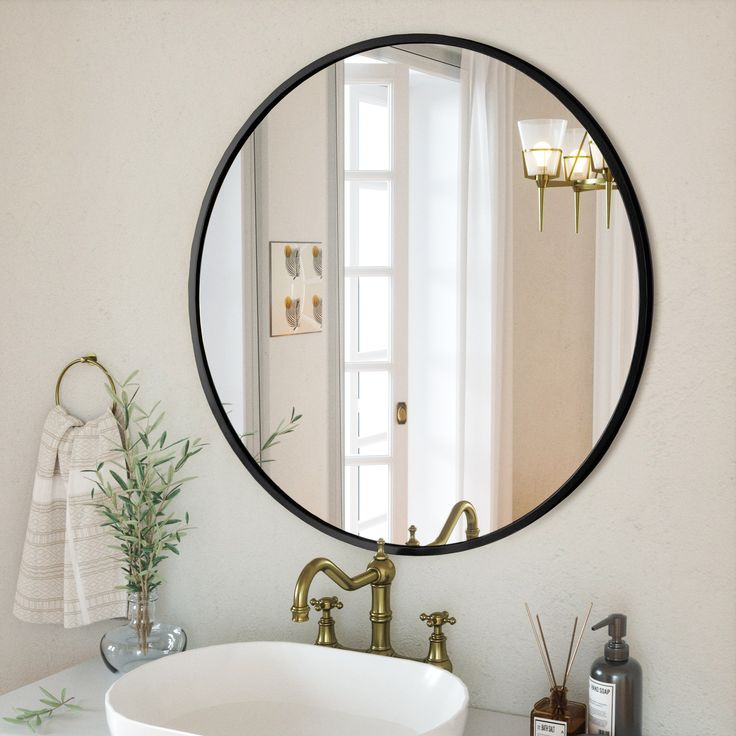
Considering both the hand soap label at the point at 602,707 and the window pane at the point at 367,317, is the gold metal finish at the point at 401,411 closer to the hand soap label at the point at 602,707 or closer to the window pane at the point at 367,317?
the window pane at the point at 367,317

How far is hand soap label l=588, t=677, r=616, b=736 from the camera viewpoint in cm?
133

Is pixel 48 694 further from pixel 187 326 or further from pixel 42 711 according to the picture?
pixel 187 326

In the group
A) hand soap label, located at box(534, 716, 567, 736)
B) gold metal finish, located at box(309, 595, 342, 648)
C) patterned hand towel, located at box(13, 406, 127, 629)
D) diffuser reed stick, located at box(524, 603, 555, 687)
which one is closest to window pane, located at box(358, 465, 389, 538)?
gold metal finish, located at box(309, 595, 342, 648)

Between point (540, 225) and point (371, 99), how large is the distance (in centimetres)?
35

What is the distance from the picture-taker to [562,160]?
1.43 metres

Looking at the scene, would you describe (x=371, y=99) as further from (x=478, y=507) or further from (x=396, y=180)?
(x=478, y=507)

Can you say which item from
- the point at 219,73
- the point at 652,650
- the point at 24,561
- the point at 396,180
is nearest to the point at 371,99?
the point at 396,180

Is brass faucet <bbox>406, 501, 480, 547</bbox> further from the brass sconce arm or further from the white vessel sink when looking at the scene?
the white vessel sink

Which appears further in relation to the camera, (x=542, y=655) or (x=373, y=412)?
(x=373, y=412)

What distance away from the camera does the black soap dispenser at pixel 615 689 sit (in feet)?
4.35

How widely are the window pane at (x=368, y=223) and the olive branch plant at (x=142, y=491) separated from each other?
18.2 inches

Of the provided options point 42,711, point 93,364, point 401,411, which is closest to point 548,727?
point 401,411

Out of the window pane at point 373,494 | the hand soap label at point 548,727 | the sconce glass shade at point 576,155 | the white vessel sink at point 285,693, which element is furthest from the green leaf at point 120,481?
the sconce glass shade at point 576,155

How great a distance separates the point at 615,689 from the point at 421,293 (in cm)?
67
